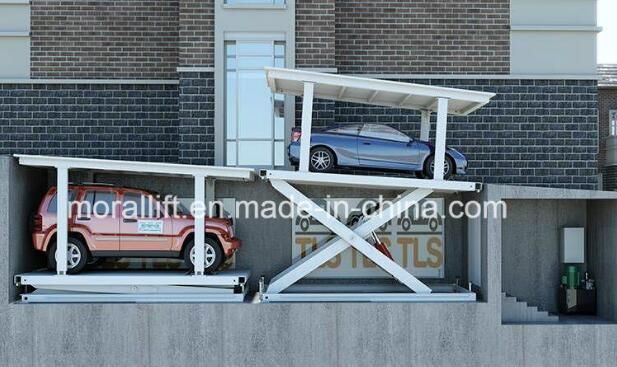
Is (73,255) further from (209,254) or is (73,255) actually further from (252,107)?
(252,107)

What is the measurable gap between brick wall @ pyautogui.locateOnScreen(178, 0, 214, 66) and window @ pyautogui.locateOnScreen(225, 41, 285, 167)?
41cm

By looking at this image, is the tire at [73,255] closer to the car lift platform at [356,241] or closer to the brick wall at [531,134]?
the car lift platform at [356,241]

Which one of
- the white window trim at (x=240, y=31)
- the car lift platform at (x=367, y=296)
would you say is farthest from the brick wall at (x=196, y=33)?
the car lift platform at (x=367, y=296)

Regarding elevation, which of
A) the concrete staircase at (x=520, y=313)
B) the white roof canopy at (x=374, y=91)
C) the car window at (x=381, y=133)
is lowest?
the concrete staircase at (x=520, y=313)

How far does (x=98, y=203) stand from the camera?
11.2m

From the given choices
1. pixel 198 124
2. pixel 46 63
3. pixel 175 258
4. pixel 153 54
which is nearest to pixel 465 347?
pixel 175 258

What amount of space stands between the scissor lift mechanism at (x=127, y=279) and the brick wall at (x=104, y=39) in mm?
3397

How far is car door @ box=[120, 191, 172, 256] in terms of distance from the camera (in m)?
11.1

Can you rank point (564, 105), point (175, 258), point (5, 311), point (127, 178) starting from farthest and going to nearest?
point (564, 105), point (127, 178), point (175, 258), point (5, 311)

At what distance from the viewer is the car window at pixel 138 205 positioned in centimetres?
1121

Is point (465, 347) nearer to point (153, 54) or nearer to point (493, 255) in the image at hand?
point (493, 255)

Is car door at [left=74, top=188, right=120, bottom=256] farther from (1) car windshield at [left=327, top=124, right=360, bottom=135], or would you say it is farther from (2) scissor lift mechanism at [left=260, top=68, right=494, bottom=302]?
(1) car windshield at [left=327, top=124, right=360, bottom=135]

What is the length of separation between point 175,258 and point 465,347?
529 cm

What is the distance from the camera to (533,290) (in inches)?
506
